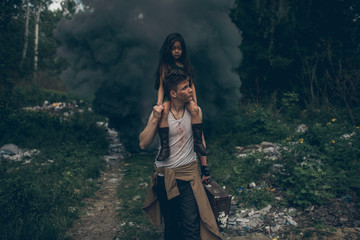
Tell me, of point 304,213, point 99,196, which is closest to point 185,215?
point 304,213

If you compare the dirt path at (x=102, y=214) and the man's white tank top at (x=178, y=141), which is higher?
the man's white tank top at (x=178, y=141)

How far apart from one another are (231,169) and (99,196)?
2.57m

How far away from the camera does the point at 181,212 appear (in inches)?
87.8

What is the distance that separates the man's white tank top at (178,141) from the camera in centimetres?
227

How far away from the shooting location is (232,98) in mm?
7031

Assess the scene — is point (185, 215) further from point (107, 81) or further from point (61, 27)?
point (61, 27)

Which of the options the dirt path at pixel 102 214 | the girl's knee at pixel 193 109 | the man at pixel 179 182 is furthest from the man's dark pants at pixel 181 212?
the dirt path at pixel 102 214

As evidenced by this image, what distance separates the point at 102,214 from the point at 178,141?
2430 millimetres

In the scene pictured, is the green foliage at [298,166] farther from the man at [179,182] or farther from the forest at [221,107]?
the man at [179,182]

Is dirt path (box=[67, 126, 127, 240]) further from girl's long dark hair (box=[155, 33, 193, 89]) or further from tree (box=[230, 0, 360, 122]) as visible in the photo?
tree (box=[230, 0, 360, 122])

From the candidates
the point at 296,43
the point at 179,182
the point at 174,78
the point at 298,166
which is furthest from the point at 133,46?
the point at 296,43

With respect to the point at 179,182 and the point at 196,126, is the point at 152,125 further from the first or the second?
the point at 179,182

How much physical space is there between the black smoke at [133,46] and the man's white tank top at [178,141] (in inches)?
160

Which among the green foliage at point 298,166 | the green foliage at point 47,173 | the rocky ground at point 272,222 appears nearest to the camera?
the rocky ground at point 272,222
